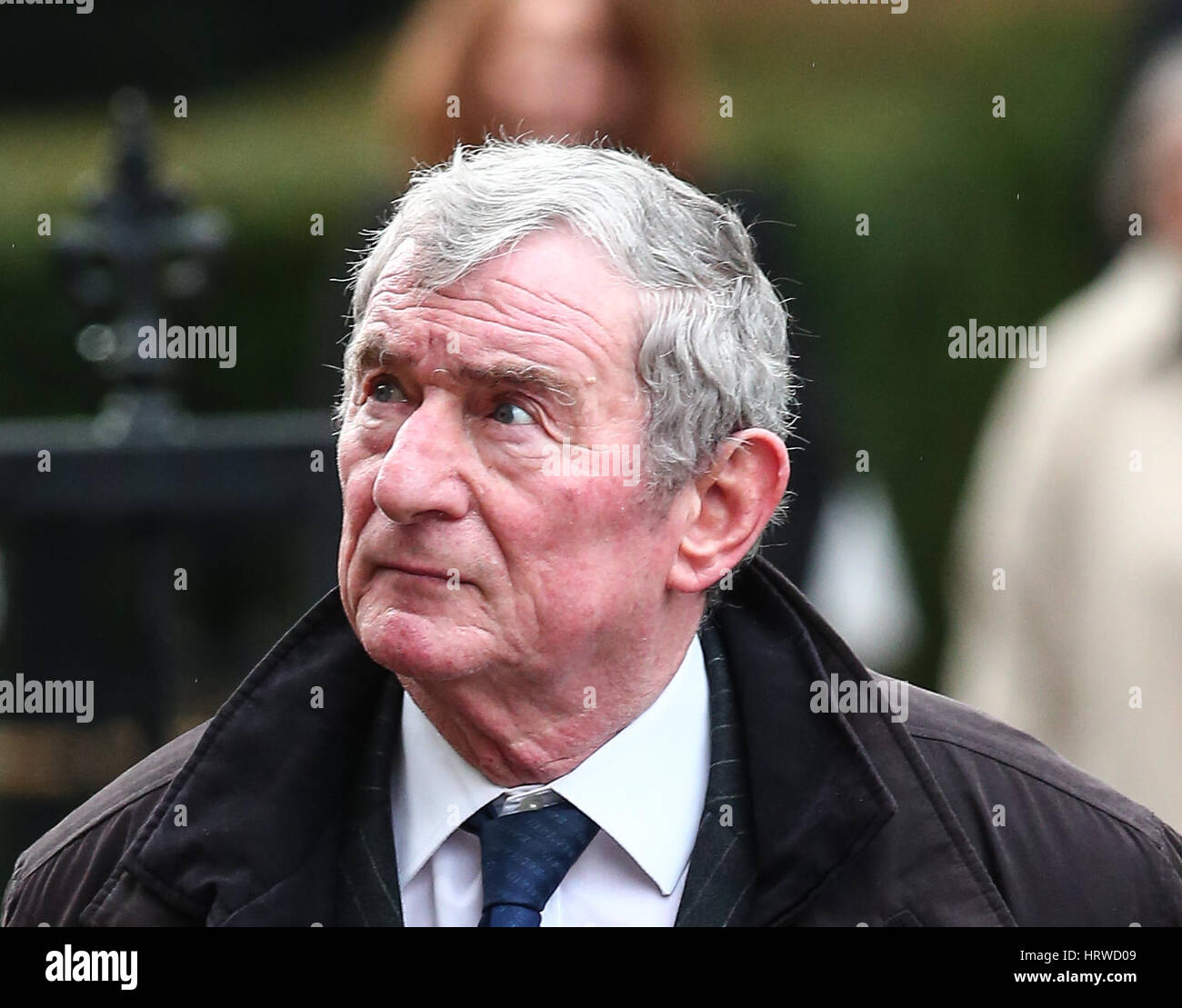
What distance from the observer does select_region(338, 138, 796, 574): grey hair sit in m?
2.60

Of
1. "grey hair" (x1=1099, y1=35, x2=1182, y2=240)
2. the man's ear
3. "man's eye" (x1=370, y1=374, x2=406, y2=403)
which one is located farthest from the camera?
"grey hair" (x1=1099, y1=35, x2=1182, y2=240)

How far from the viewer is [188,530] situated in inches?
191

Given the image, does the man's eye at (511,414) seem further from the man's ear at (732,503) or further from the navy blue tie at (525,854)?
the navy blue tie at (525,854)

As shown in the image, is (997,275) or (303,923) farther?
(997,275)

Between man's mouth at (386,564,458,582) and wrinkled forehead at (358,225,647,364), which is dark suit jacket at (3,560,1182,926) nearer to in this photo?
man's mouth at (386,564,458,582)

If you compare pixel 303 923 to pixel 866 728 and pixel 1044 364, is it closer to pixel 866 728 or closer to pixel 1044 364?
pixel 866 728

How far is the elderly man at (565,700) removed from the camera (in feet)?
8.41

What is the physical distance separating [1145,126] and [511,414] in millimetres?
2553

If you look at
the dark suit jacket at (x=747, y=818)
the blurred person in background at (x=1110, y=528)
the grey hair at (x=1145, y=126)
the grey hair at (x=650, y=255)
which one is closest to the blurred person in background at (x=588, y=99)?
the blurred person in background at (x=1110, y=528)

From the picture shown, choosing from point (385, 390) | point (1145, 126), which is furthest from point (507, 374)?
point (1145, 126)

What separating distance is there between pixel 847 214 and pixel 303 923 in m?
4.68

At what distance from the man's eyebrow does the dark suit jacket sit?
1.35 ft

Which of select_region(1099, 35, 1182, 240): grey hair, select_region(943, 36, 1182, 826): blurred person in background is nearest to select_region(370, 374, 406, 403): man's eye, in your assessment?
select_region(943, 36, 1182, 826): blurred person in background
